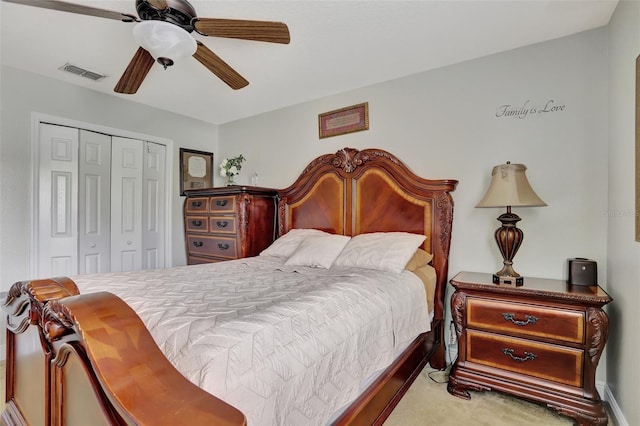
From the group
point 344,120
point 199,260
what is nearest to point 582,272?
point 344,120

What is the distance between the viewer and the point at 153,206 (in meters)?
3.70

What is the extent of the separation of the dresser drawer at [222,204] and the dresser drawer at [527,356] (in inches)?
95.4

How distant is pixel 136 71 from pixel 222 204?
1.56 metres

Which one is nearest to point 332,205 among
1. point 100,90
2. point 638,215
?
point 638,215

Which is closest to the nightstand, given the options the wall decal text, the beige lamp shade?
the beige lamp shade

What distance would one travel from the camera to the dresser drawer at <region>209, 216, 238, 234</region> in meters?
3.21

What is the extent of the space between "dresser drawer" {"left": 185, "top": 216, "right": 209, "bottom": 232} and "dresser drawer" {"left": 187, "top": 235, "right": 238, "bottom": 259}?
8cm

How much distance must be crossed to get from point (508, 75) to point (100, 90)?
383cm

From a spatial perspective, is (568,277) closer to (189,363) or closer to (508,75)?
(508,75)

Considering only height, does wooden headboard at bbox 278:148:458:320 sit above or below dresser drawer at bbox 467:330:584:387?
above

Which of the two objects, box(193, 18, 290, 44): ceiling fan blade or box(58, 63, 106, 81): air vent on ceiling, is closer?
box(193, 18, 290, 44): ceiling fan blade

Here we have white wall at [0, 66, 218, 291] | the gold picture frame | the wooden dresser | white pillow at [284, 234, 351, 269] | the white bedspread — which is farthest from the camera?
the wooden dresser

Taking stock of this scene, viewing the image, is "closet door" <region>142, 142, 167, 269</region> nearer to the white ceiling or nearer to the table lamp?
the white ceiling

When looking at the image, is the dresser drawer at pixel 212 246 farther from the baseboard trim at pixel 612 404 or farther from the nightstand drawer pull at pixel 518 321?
the baseboard trim at pixel 612 404
